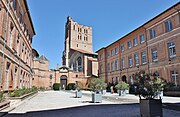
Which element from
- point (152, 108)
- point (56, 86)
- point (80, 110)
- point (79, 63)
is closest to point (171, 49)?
point (80, 110)

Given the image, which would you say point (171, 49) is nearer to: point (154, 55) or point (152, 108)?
point (154, 55)

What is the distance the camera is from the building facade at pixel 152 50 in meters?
20.5

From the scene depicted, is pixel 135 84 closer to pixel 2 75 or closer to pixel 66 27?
pixel 2 75

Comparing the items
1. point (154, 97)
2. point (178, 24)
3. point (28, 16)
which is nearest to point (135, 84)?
point (154, 97)

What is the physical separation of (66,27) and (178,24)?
65279 millimetres

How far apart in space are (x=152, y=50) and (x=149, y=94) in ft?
65.5

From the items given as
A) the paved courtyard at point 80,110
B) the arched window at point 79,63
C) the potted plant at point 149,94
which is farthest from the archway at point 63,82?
the potted plant at point 149,94

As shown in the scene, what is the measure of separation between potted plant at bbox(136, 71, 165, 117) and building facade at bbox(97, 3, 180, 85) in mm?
7617

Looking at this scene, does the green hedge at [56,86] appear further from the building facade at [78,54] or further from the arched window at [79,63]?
the arched window at [79,63]

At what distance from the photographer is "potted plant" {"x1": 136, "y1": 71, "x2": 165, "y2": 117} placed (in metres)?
6.27

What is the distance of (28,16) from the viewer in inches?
950

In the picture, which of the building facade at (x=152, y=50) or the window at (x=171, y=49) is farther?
the window at (x=171, y=49)

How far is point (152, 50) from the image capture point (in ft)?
82.0

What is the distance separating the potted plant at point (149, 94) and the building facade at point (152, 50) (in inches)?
300
